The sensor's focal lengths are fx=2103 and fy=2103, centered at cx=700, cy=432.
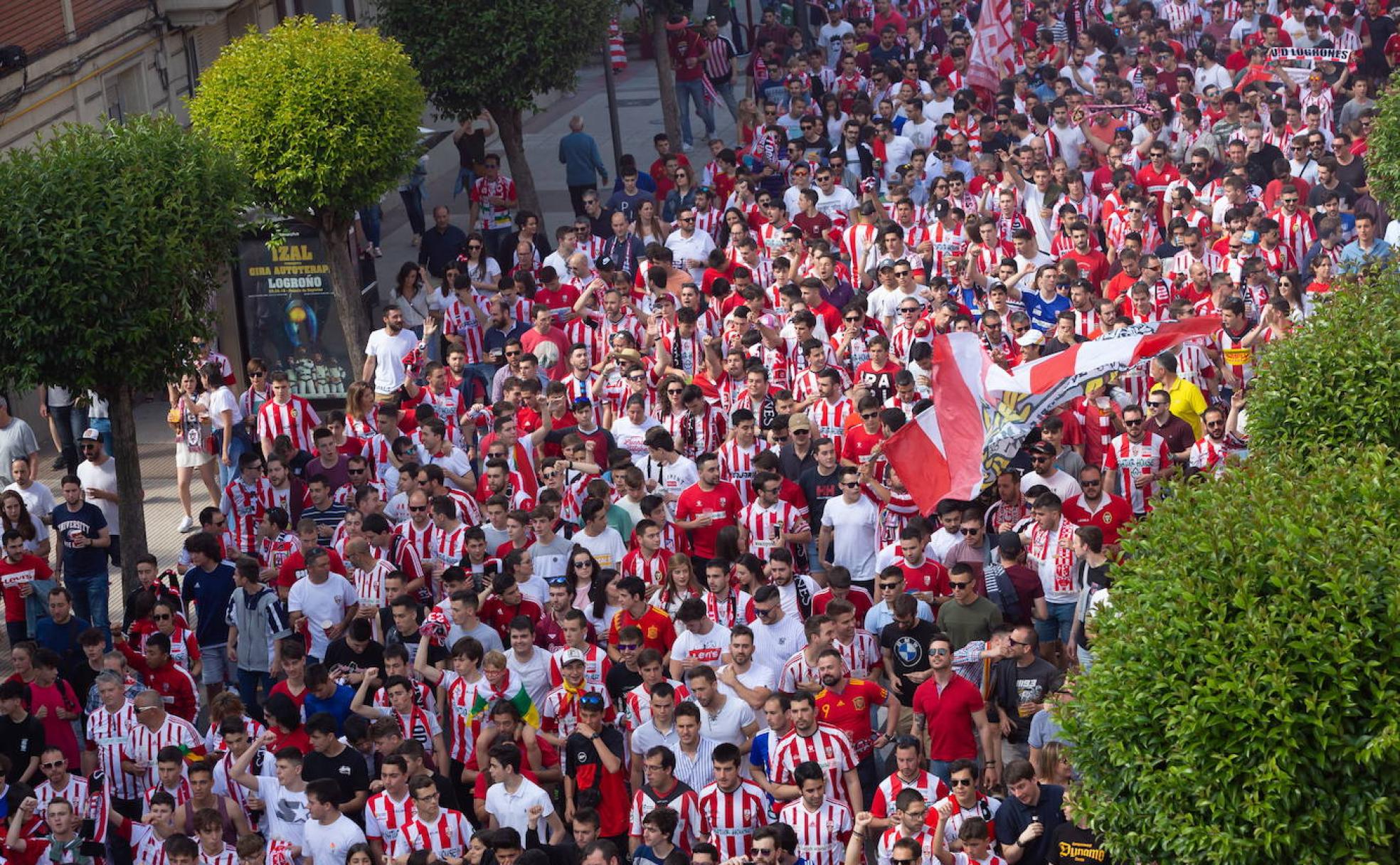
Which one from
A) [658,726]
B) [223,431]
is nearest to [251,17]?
[223,431]

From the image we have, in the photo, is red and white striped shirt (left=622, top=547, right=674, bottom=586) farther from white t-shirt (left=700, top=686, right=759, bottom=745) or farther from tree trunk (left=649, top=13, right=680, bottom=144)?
tree trunk (left=649, top=13, right=680, bottom=144)

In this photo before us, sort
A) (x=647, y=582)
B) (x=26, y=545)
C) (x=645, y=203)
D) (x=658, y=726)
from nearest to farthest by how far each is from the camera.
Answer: (x=658, y=726)
(x=647, y=582)
(x=26, y=545)
(x=645, y=203)

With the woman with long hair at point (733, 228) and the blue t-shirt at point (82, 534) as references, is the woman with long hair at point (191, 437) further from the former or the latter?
the woman with long hair at point (733, 228)

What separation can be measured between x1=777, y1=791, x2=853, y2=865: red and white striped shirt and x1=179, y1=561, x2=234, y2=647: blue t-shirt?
459cm

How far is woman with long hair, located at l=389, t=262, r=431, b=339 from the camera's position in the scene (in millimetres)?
18594

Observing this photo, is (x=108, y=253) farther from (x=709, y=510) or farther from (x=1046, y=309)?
(x=1046, y=309)

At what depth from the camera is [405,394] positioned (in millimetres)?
16750

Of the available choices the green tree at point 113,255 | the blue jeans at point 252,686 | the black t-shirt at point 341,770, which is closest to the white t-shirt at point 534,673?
the black t-shirt at point 341,770

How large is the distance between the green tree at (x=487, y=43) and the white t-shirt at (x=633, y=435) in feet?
25.4

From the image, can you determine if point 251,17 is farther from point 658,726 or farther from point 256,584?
point 658,726

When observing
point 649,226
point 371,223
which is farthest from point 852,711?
point 371,223

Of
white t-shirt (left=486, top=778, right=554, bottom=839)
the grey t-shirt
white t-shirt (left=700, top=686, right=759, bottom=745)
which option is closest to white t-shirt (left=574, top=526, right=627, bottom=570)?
white t-shirt (left=700, top=686, right=759, bottom=745)

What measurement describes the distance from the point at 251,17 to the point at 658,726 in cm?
1787

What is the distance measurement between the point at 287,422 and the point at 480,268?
3.82m
